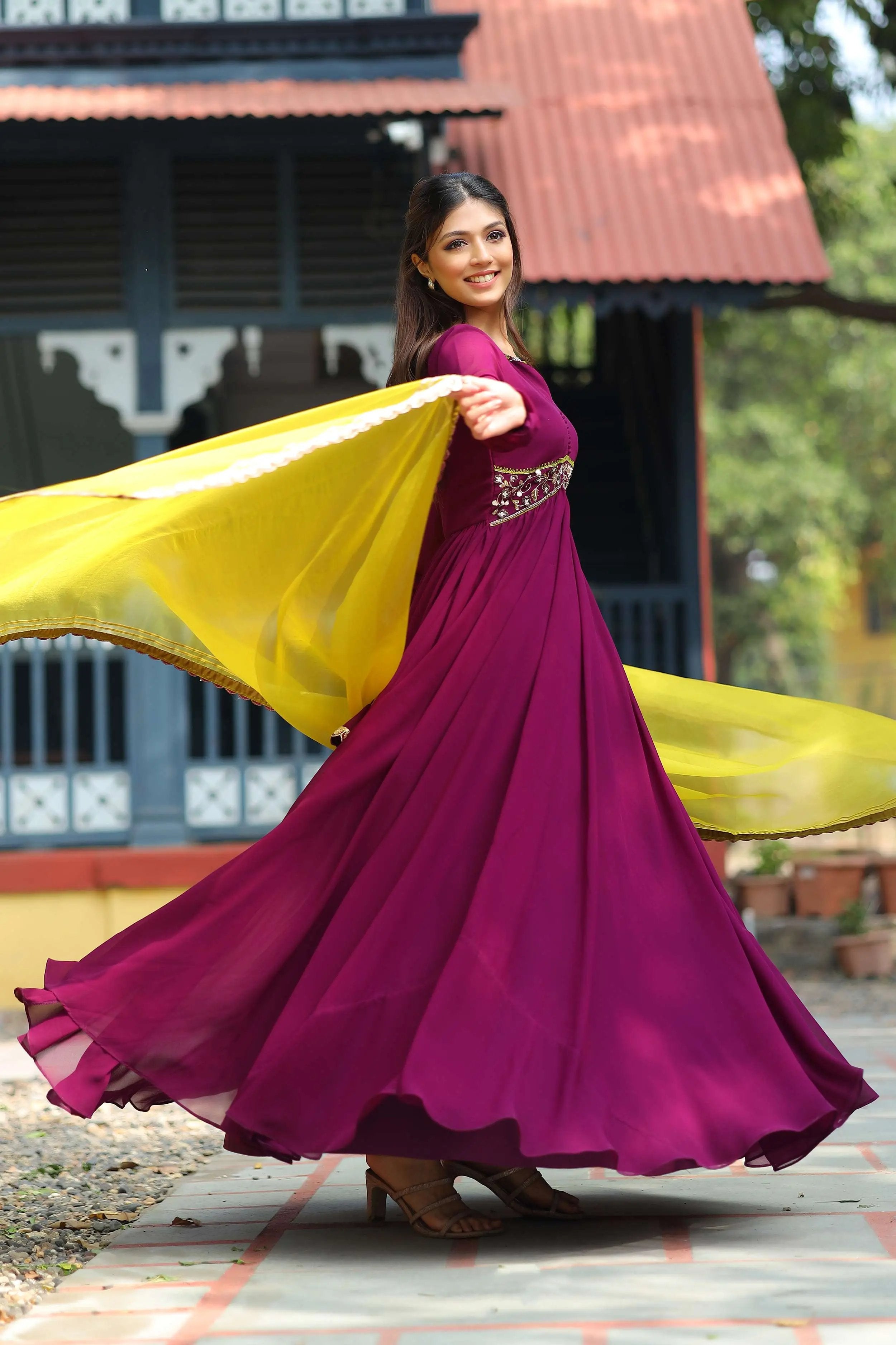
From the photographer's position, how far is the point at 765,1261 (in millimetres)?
2793

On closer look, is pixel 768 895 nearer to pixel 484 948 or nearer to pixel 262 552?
pixel 262 552

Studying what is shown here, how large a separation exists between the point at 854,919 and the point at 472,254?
6574mm

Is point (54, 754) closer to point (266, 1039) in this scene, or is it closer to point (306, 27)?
point (306, 27)

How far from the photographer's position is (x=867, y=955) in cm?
888

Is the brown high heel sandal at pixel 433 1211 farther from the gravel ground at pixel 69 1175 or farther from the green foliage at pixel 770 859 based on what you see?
the green foliage at pixel 770 859

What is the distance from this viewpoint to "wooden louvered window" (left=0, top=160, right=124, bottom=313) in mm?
8305

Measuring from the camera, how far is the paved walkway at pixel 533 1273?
2.47 meters

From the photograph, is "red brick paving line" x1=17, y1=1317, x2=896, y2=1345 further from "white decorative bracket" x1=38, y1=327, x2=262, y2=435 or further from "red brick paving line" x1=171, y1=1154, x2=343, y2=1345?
"white decorative bracket" x1=38, y1=327, x2=262, y2=435

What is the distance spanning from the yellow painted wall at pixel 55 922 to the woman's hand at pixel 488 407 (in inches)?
198

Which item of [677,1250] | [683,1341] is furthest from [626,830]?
[683,1341]

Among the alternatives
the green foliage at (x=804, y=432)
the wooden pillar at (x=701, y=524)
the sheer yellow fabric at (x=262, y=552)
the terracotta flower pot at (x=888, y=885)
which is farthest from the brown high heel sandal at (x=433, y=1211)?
the green foliage at (x=804, y=432)

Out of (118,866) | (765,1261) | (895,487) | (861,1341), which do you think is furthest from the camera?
(895,487)

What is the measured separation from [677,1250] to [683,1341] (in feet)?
1.77

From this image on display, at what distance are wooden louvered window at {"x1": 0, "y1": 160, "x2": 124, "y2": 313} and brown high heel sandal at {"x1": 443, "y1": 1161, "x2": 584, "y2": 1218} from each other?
6065 mm
